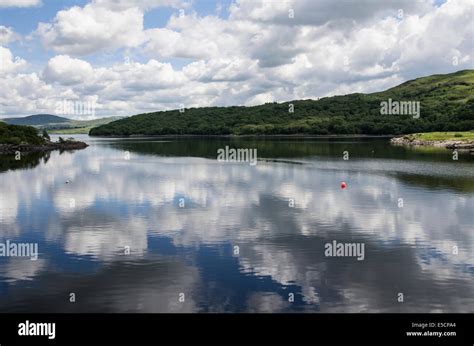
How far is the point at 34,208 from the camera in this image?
69.7m

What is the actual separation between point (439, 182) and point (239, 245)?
5963cm

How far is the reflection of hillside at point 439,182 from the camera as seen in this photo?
278 ft

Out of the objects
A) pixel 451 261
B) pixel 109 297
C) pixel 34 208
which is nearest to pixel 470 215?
pixel 451 261

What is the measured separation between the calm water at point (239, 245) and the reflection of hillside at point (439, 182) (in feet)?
1.18

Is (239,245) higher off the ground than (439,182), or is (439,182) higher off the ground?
(439,182)

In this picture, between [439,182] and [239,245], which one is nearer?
[239,245]

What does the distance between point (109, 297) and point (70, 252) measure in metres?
13.5

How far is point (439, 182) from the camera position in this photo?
91.6 m

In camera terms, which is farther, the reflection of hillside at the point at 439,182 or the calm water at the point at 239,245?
the reflection of hillside at the point at 439,182

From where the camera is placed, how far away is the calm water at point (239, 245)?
34.5m

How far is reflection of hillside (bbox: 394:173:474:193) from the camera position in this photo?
278 ft

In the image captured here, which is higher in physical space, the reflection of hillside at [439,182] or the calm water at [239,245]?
the reflection of hillside at [439,182]

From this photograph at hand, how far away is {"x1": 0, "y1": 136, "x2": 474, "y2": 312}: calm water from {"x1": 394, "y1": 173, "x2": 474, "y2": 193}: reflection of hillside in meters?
0.36
